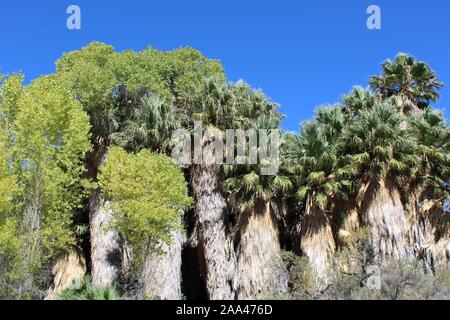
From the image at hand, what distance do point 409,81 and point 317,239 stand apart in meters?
10.3

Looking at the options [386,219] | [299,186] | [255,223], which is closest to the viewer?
[386,219]

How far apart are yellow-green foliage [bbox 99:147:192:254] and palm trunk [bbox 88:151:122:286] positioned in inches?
56.3

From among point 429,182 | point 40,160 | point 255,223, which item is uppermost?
point 40,160

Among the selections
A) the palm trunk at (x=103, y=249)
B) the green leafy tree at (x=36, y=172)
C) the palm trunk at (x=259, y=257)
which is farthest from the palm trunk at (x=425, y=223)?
the green leafy tree at (x=36, y=172)

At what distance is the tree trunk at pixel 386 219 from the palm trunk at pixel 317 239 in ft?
5.25

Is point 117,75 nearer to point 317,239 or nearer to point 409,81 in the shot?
point 317,239

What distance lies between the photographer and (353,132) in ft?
64.3

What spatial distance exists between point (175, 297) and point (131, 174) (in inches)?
198

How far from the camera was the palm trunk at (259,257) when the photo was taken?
56.5 ft

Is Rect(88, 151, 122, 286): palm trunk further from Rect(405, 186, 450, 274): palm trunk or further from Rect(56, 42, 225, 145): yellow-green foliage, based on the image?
Rect(405, 186, 450, 274): palm trunk

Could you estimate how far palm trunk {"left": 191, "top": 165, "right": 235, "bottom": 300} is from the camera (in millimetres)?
18859

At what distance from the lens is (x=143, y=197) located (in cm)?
1758

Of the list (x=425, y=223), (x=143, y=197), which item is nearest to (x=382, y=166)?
(x=425, y=223)
